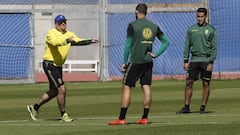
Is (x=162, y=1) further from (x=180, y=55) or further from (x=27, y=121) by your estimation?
(x=27, y=121)

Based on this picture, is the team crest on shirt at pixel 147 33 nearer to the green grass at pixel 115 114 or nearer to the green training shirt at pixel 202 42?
the green grass at pixel 115 114

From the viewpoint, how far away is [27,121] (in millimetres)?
14938

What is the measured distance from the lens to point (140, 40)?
1359cm

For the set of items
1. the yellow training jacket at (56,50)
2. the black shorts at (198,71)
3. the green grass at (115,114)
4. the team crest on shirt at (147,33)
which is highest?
the team crest on shirt at (147,33)

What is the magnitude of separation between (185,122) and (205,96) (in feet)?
10.3

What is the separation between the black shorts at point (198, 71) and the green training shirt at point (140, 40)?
3.23 metres

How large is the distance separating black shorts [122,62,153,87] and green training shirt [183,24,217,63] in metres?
3.07

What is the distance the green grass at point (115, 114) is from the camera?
12.3 metres

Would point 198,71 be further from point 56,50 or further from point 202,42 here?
point 56,50

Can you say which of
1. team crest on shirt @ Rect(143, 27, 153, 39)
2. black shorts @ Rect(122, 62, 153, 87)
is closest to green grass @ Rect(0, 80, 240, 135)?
black shorts @ Rect(122, 62, 153, 87)

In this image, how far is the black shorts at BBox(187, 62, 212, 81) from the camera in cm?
1675

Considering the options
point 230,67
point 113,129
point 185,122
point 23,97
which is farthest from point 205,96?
point 230,67

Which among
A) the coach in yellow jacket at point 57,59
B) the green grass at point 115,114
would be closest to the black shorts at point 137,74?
the green grass at point 115,114

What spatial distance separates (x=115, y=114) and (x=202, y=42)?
223cm
